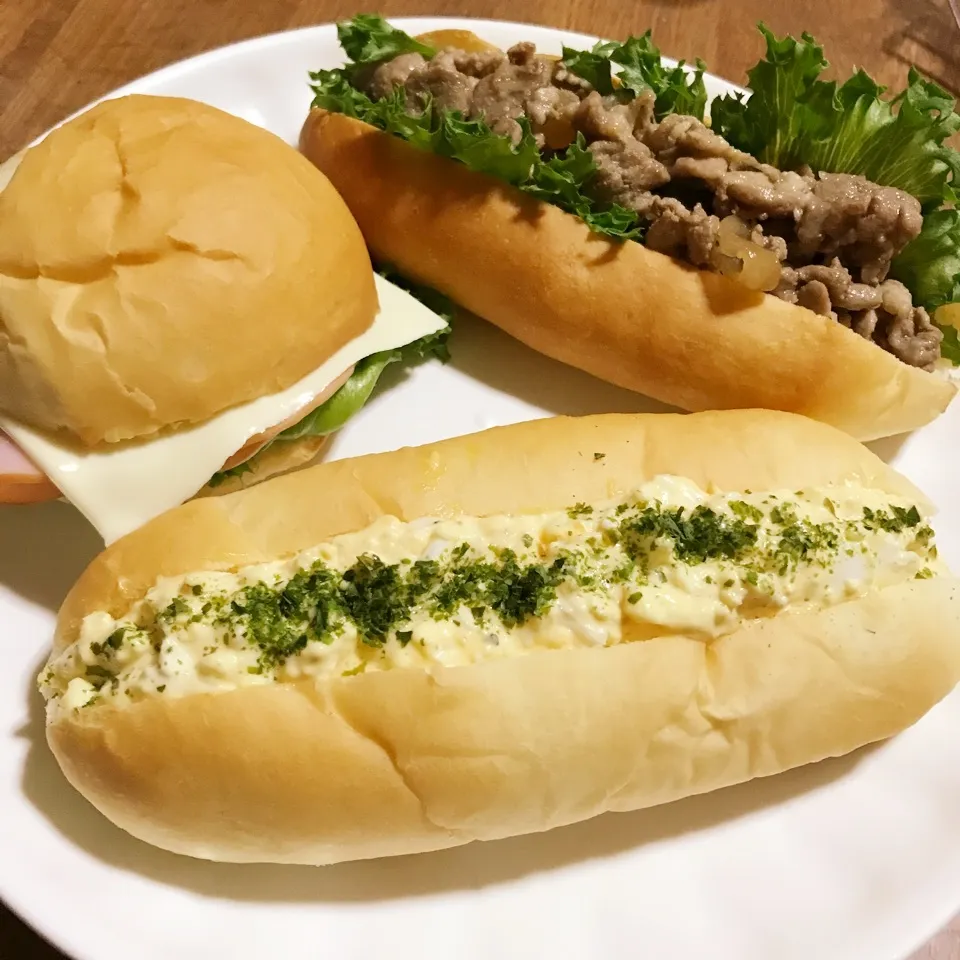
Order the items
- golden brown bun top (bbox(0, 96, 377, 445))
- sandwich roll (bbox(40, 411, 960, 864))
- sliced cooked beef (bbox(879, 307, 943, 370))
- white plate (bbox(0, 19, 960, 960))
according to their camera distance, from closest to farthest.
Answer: sandwich roll (bbox(40, 411, 960, 864)), white plate (bbox(0, 19, 960, 960)), golden brown bun top (bbox(0, 96, 377, 445)), sliced cooked beef (bbox(879, 307, 943, 370))

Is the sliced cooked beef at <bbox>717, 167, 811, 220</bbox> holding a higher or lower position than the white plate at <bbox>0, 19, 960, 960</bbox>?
higher

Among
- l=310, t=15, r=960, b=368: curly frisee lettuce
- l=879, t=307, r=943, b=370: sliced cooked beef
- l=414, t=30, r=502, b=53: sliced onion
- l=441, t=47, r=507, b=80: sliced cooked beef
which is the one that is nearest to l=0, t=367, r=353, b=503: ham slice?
l=310, t=15, r=960, b=368: curly frisee lettuce

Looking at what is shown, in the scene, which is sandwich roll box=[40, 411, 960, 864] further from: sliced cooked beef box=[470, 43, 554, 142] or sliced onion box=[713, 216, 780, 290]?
sliced cooked beef box=[470, 43, 554, 142]

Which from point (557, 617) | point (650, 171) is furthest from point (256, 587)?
point (650, 171)

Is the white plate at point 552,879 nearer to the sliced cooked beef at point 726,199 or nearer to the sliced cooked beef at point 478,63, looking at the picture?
the sliced cooked beef at point 726,199

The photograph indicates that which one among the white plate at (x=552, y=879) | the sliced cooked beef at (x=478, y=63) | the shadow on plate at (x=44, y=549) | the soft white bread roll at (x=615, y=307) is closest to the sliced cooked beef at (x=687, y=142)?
the soft white bread roll at (x=615, y=307)

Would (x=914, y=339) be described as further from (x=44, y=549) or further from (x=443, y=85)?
(x=44, y=549)
